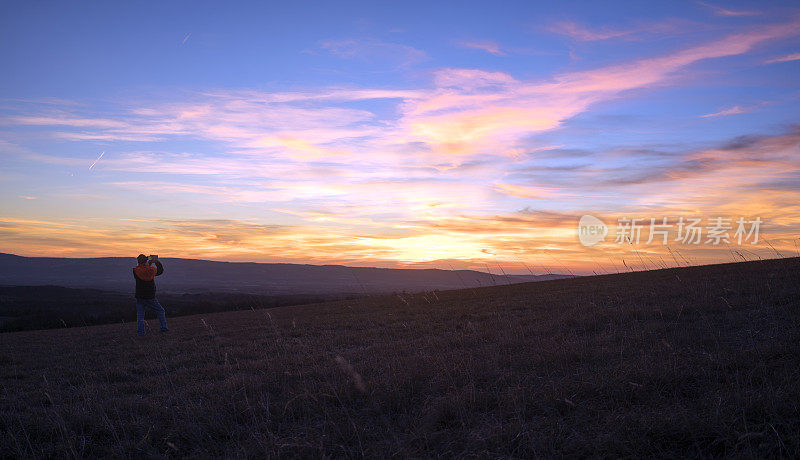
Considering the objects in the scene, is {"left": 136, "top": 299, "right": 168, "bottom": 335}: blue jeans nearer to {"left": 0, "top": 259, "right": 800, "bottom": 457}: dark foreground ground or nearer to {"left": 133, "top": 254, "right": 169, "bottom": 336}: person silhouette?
{"left": 133, "top": 254, "right": 169, "bottom": 336}: person silhouette

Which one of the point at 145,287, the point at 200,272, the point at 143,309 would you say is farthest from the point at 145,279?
the point at 200,272

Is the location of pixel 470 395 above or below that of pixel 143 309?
above

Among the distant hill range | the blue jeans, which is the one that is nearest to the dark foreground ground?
the blue jeans

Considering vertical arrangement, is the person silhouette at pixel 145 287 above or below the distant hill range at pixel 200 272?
above

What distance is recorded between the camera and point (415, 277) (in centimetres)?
13988

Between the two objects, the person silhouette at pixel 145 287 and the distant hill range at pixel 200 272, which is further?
the distant hill range at pixel 200 272

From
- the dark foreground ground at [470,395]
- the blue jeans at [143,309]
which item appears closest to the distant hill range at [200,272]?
the blue jeans at [143,309]

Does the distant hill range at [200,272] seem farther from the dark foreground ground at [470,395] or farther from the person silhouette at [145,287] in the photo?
the dark foreground ground at [470,395]

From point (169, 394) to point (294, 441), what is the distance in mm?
2961

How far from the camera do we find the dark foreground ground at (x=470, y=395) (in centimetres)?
336

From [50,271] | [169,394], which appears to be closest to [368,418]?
[169,394]

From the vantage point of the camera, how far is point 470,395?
4270mm

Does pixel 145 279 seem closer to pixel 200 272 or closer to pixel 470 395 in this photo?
pixel 470 395

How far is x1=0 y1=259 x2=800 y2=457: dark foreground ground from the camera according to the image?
336 cm
